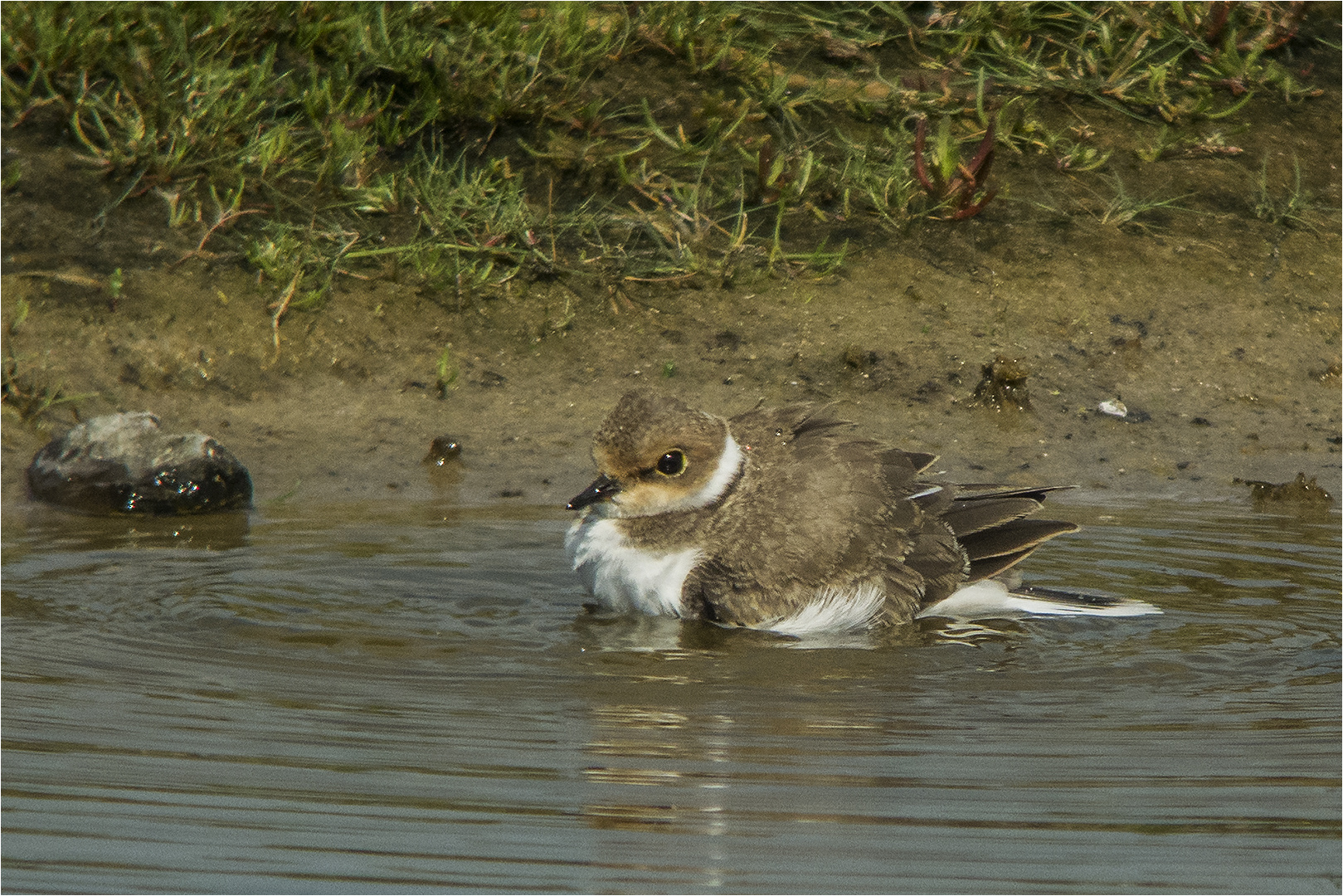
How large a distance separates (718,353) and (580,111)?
1.64m

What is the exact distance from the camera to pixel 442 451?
23.9 feet

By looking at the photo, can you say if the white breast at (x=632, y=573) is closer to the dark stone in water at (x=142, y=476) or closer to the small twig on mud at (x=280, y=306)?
the dark stone in water at (x=142, y=476)

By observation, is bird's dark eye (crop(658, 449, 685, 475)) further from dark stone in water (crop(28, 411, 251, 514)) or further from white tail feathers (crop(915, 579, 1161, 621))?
dark stone in water (crop(28, 411, 251, 514))

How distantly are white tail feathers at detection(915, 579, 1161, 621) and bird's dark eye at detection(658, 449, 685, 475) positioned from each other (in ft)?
3.12

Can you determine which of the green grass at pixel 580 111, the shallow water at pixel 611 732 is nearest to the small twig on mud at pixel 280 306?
the green grass at pixel 580 111

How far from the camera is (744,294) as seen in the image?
807 cm

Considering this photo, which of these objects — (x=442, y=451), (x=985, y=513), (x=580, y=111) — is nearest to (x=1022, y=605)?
(x=985, y=513)

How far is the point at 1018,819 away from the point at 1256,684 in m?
1.50

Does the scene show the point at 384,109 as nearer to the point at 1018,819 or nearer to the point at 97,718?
the point at 97,718

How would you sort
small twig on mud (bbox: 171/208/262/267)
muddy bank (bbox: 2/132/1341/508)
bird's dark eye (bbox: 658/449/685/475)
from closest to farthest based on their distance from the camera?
bird's dark eye (bbox: 658/449/685/475)
muddy bank (bbox: 2/132/1341/508)
small twig on mud (bbox: 171/208/262/267)

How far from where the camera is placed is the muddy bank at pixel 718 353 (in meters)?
7.25

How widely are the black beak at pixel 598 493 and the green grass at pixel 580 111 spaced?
2.53 meters

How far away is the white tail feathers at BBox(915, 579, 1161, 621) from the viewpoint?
5.41 metres

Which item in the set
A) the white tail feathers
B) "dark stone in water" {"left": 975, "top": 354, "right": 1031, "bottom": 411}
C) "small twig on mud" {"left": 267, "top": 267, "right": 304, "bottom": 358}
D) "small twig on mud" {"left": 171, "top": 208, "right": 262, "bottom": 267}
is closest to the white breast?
the white tail feathers
